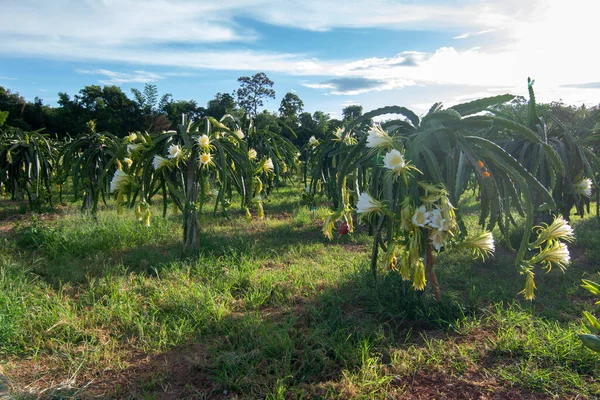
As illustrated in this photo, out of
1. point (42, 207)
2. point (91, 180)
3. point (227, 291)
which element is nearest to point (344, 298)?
point (227, 291)

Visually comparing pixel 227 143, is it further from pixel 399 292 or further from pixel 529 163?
pixel 529 163

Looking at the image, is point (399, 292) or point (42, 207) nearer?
point (399, 292)

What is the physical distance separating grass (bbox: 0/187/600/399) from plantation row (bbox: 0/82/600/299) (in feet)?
1.22

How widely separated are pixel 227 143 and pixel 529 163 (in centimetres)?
294

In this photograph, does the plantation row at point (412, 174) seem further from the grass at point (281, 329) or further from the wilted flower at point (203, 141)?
the grass at point (281, 329)

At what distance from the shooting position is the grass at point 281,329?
2.04 metres

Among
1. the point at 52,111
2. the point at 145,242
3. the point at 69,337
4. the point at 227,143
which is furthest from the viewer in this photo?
the point at 52,111

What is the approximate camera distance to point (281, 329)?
2.51 metres

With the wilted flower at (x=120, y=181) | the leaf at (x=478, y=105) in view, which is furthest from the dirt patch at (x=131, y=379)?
the leaf at (x=478, y=105)

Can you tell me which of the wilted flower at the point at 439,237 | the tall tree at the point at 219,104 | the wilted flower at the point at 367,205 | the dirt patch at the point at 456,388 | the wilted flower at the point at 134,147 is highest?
the tall tree at the point at 219,104

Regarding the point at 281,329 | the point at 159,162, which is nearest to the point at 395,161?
Result: the point at 281,329

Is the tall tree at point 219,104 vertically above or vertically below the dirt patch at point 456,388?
above

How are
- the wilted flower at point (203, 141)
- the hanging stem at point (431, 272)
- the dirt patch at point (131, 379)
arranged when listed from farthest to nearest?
the wilted flower at point (203, 141)
the hanging stem at point (431, 272)
the dirt patch at point (131, 379)

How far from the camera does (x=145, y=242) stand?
4.87m
